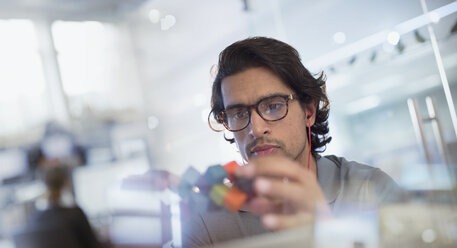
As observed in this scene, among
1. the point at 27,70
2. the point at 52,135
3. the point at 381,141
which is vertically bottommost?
the point at 381,141

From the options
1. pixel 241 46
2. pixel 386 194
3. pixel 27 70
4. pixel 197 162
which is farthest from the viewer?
pixel 197 162

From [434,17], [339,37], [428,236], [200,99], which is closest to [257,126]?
[428,236]

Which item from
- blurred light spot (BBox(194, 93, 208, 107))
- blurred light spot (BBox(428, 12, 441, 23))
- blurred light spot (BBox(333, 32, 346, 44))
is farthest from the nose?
blurred light spot (BBox(194, 93, 208, 107))

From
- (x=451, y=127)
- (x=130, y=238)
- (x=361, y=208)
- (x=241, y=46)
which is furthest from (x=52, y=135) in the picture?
(x=451, y=127)

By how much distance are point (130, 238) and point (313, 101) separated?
0.46 m

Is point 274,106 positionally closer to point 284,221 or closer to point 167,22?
point 284,221

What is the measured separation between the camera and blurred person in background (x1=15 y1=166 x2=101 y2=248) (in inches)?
7.9

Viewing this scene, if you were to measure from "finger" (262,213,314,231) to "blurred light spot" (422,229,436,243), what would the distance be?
0.35ft

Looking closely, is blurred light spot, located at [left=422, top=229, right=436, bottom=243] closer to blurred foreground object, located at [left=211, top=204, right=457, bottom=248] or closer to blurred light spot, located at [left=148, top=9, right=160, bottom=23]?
blurred foreground object, located at [left=211, top=204, right=457, bottom=248]

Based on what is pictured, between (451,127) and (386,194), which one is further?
(451,127)

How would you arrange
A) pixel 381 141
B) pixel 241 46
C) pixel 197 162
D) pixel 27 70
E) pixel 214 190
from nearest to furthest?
pixel 214 190
pixel 27 70
pixel 241 46
pixel 381 141
pixel 197 162

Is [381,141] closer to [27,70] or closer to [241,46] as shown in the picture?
[241,46]

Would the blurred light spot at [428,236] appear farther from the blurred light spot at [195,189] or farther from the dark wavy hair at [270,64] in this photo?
the dark wavy hair at [270,64]

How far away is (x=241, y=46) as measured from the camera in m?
0.63
